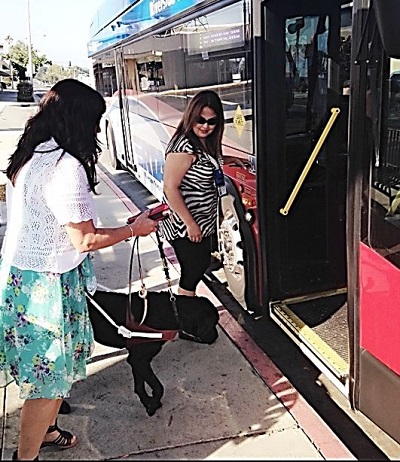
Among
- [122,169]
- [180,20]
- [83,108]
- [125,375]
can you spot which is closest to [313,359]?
[125,375]

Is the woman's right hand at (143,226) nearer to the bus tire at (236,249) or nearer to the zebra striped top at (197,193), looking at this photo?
the zebra striped top at (197,193)

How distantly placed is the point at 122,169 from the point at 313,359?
878 cm

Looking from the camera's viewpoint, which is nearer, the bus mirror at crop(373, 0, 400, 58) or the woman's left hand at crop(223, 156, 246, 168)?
the bus mirror at crop(373, 0, 400, 58)

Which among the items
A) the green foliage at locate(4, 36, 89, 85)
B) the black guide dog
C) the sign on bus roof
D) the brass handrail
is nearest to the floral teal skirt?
the black guide dog

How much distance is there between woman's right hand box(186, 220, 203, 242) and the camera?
3.68 metres

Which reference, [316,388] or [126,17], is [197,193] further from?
[126,17]

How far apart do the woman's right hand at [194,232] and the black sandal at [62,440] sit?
1386 mm

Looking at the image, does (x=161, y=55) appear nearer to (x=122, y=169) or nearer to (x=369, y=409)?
(x=369, y=409)

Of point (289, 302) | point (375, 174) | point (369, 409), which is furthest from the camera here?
point (289, 302)

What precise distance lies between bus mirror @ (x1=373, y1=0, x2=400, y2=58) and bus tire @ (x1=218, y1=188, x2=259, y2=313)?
2.03 meters

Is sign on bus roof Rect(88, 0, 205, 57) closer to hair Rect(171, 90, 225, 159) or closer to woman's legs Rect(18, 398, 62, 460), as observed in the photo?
Answer: hair Rect(171, 90, 225, 159)

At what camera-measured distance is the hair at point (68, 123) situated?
7.74 feet

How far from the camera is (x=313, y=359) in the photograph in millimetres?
3479

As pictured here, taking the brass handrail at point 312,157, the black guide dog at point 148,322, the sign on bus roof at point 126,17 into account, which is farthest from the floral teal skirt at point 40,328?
the sign on bus roof at point 126,17
